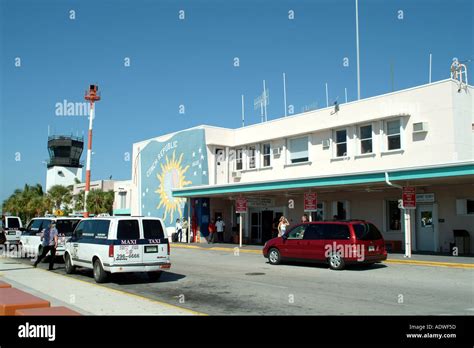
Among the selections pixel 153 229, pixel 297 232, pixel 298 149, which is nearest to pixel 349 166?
pixel 298 149

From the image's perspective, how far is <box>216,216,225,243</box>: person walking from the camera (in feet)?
105

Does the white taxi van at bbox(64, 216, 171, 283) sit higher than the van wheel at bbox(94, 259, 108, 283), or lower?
higher

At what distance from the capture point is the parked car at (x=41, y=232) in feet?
63.6

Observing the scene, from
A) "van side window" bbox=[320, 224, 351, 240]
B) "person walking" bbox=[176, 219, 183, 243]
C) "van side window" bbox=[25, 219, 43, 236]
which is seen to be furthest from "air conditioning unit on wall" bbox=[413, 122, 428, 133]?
"person walking" bbox=[176, 219, 183, 243]

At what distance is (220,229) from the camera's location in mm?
32031

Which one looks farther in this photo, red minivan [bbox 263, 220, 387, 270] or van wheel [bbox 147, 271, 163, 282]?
red minivan [bbox 263, 220, 387, 270]

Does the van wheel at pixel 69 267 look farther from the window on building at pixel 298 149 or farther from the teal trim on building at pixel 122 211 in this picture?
the teal trim on building at pixel 122 211

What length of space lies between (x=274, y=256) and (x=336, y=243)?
320 centimetres

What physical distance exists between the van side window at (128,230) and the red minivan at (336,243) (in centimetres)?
683

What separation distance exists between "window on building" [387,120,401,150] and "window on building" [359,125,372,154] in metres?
1.16

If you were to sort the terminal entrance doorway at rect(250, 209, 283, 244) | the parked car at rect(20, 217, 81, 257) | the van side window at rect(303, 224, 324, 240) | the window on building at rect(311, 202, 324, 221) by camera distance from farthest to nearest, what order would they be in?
the terminal entrance doorway at rect(250, 209, 283, 244) < the window on building at rect(311, 202, 324, 221) < the parked car at rect(20, 217, 81, 257) < the van side window at rect(303, 224, 324, 240)

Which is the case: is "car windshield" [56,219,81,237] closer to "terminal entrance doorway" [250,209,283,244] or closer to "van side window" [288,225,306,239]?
"van side window" [288,225,306,239]

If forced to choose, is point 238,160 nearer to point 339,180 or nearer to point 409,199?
point 339,180
